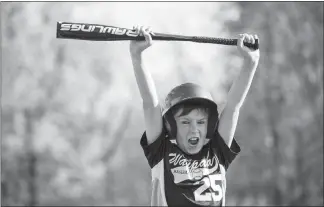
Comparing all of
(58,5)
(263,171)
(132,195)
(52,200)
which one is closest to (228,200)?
(263,171)

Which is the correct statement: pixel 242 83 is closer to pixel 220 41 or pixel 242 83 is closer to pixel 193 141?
pixel 220 41

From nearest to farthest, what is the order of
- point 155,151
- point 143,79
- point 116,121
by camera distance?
point 143,79 < point 155,151 < point 116,121

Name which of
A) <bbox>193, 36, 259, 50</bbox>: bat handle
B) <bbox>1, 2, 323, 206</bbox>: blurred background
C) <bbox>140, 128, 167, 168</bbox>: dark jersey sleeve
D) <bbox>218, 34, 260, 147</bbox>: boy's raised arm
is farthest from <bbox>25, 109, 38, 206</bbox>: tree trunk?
<bbox>193, 36, 259, 50</bbox>: bat handle

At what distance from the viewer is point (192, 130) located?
2887 millimetres

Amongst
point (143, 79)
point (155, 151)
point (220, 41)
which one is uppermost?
point (220, 41)

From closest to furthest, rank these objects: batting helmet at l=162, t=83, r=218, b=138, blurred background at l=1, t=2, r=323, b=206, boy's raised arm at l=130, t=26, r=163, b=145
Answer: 1. boy's raised arm at l=130, t=26, r=163, b=145
2. batting helmet at l=162, t=83, r=218, b=138
3. blurred background at l=1, t=2, r=323, b=206

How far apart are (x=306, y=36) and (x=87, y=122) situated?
14.2ft

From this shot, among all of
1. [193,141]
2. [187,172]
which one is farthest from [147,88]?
[187,172]

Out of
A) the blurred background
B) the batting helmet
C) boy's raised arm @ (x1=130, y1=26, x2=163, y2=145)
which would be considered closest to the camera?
boy's raised arm @ (x1=130, y1=26, x2=163, y2=145)

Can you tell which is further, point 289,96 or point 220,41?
point 289,96

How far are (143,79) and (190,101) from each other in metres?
0.29

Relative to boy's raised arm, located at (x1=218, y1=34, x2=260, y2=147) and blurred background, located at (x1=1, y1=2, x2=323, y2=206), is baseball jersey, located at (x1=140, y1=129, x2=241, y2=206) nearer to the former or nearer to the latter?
boy's raised arm, located at (x1=218, y1=34, x2=260, y2=147)

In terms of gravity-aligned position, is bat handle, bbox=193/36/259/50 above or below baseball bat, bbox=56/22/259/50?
below

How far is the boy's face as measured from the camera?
289cm
